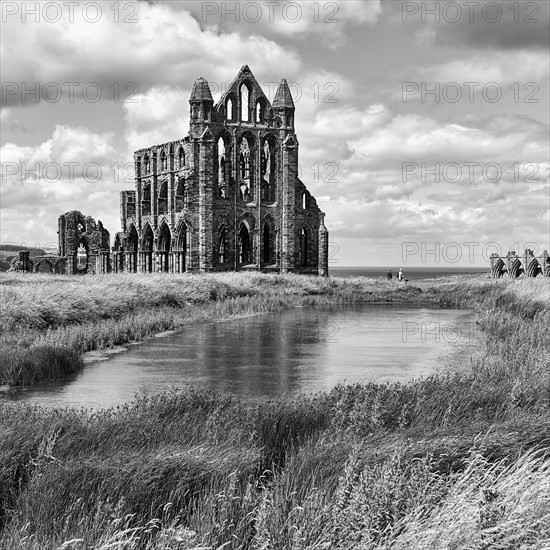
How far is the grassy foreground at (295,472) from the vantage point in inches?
207

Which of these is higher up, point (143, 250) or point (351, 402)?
point (143, 250)

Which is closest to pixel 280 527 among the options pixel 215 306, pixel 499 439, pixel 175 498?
pixel 175 498

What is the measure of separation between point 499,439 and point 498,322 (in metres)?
16.8

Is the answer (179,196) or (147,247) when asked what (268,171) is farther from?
(147,247)

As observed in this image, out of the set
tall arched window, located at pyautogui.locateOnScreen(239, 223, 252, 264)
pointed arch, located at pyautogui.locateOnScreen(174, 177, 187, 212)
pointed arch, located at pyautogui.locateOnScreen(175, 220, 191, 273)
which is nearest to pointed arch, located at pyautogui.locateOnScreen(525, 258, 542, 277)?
tall arched window, located at pyautogui.locateOnScreen(239, 223, 252, 264)

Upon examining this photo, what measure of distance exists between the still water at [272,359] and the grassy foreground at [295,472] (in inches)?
127

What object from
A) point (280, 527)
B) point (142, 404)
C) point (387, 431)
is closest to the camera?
point (280, 527)

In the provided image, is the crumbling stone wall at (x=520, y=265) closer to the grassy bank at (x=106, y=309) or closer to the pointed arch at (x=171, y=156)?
the grassy bank at (x=106, y=309)

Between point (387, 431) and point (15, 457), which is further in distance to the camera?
point (387, 431)

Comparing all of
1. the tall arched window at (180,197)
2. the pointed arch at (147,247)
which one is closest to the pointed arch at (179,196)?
the tall arched window at (180,197)

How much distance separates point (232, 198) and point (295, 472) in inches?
1857

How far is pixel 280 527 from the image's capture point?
5660 mm

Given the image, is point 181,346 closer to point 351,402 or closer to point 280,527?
point 351,402

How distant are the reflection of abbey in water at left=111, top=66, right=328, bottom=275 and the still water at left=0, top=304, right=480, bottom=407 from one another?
23310mm
